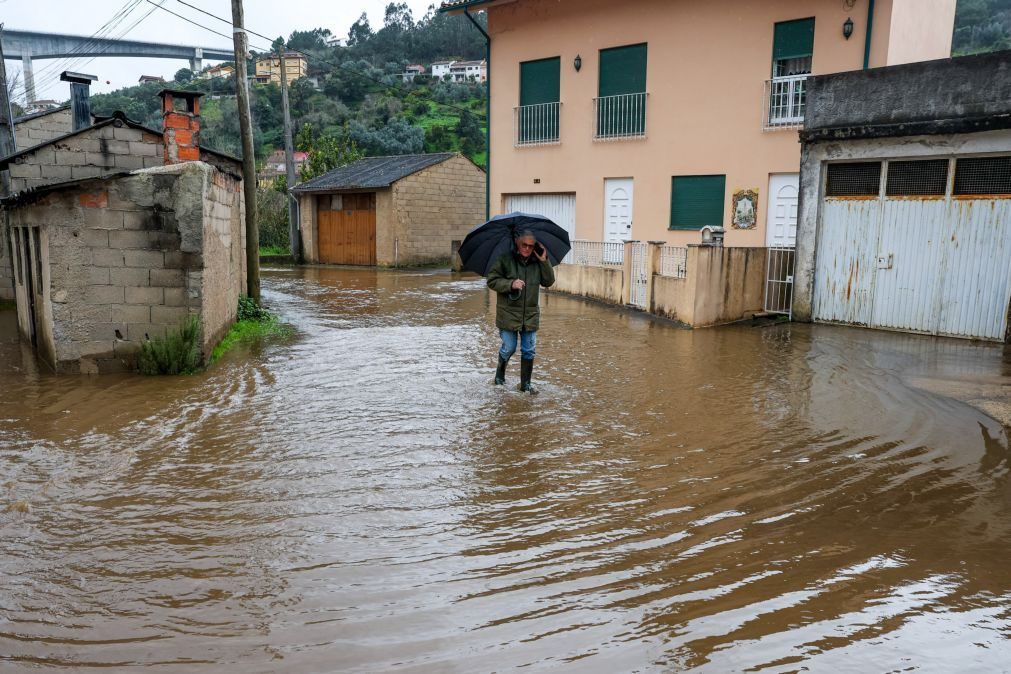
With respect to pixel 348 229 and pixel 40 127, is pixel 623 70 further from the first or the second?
pixel 40 127

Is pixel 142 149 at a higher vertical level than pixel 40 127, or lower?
lower

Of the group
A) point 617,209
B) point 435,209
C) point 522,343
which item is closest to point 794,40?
point 617,209

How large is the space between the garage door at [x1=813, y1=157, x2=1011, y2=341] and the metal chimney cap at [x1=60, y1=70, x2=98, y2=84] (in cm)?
1381

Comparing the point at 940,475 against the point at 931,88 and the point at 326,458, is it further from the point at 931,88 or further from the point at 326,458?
the point at 931,88

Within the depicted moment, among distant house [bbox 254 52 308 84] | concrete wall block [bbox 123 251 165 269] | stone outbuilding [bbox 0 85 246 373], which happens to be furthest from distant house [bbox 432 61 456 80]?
concrete wall block [bbox 123 251 165 269]

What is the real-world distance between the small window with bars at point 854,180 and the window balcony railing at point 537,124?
900cm

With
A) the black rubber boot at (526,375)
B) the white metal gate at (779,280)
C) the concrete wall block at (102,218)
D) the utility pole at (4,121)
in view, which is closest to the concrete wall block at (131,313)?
the concrete wall block at (102,218)

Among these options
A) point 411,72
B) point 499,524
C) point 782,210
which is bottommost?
point 499,524

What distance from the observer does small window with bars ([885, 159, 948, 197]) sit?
10.9 metres

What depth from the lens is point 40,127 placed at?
60.1ft

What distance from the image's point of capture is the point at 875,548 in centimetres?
407

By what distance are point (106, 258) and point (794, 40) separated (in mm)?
13730

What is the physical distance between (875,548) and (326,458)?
362 cm

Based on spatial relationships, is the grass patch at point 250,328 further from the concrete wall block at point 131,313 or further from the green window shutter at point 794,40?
the green window shutter at point 794,40
